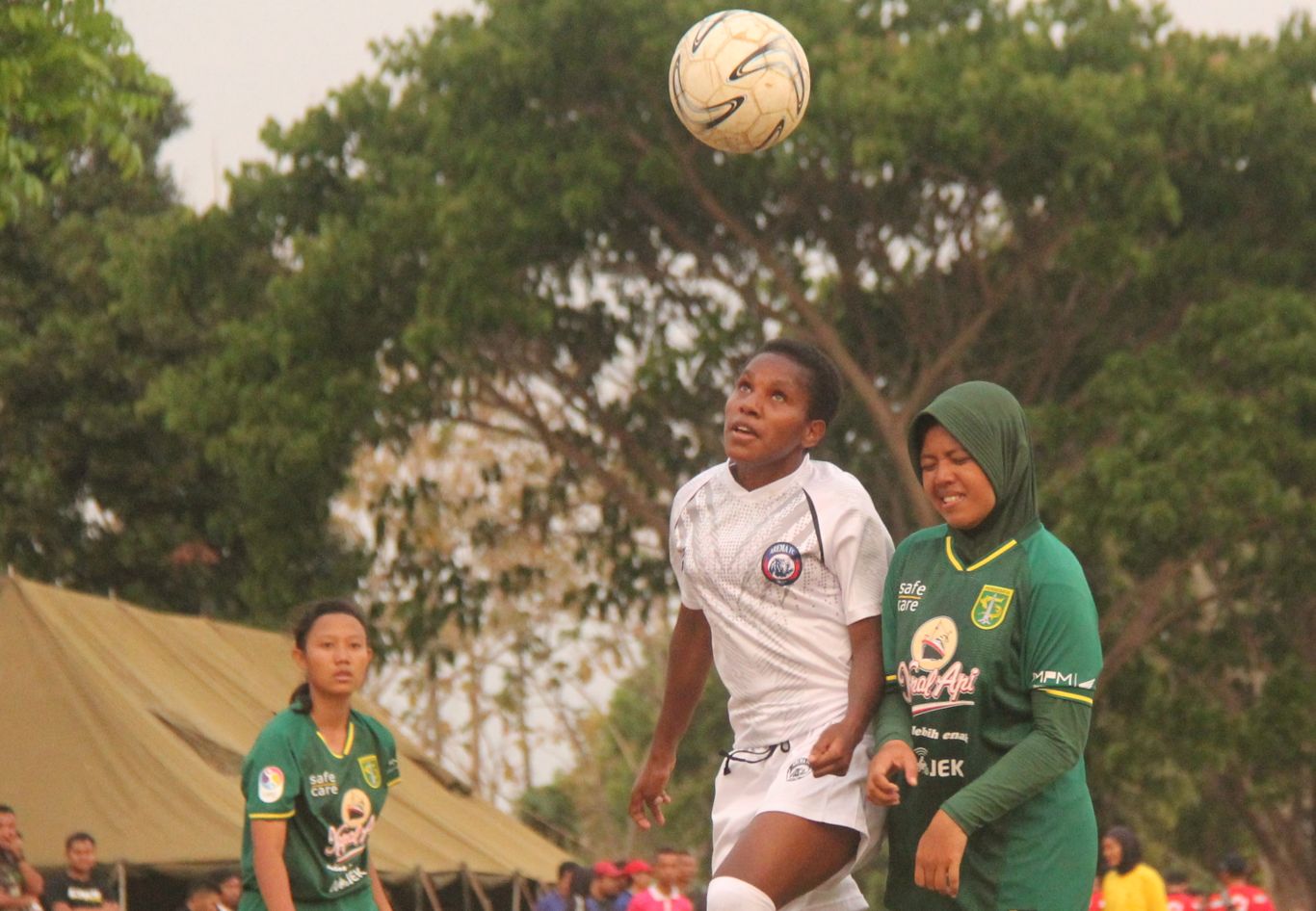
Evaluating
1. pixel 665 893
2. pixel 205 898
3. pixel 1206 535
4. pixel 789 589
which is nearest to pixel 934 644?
pixel 789 589

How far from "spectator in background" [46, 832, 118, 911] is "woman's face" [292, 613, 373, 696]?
734 cm

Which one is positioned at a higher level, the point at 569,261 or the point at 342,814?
the point at 569,261

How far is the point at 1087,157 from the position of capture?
20797 mm

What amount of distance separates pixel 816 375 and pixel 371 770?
185cm

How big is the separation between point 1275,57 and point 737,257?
21.1 ft

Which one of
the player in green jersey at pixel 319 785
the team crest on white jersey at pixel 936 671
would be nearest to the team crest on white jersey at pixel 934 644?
the team crest on white jersey at pixel 936 671

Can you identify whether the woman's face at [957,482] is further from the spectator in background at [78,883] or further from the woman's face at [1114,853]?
the woman's face at [1114,853]

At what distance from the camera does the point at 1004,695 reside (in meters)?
4.50

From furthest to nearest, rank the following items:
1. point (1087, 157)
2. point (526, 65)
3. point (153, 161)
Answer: point (153, 161) < point (526, 65) < point (1087, 157)

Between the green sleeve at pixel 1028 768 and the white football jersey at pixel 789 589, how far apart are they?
641 mm

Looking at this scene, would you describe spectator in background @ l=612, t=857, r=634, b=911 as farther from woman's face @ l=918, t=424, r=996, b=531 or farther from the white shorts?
woman's face @ l=918, t=424, r=996, b=531

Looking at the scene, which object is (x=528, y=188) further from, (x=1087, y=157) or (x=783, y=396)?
(x=783, y=396)

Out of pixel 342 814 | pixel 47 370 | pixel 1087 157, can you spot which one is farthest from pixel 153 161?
pixel 342 814

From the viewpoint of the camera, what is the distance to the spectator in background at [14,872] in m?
11.9
